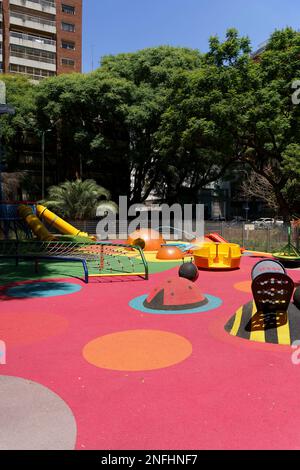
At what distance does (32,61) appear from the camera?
60.6m

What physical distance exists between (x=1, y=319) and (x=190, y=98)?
23735 millimetres

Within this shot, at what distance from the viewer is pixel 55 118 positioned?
126 ft

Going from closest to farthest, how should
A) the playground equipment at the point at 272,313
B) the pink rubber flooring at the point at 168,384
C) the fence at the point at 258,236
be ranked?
the pink rubber flooring at the point at 168,384 → the playground equipment at the point at 272,313 → the fence at the point at 258,236

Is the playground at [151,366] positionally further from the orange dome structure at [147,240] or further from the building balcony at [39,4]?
the building balcony at [39,4]

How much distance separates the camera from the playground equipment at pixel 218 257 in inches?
658

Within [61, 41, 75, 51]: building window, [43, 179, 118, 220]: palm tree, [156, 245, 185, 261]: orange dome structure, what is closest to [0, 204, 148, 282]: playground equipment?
[156, 245, 185, 261]: orange dome structure

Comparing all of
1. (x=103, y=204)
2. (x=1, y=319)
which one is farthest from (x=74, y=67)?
(x=1, y=319)

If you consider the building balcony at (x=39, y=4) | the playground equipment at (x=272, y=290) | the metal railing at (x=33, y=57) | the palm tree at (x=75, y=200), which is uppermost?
the building balcony at (x=39, y=4)

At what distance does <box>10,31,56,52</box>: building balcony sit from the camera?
195 ft

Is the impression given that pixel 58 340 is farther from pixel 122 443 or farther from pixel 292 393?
pixel 292 393

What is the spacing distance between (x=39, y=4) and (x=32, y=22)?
2.94 meters

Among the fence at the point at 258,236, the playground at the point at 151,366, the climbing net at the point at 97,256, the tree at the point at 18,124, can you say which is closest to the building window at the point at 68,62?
the tree at the point at 18,124

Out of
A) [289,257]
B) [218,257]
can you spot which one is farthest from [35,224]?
[289,257]

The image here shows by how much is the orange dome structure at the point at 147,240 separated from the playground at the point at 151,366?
10.5 m
